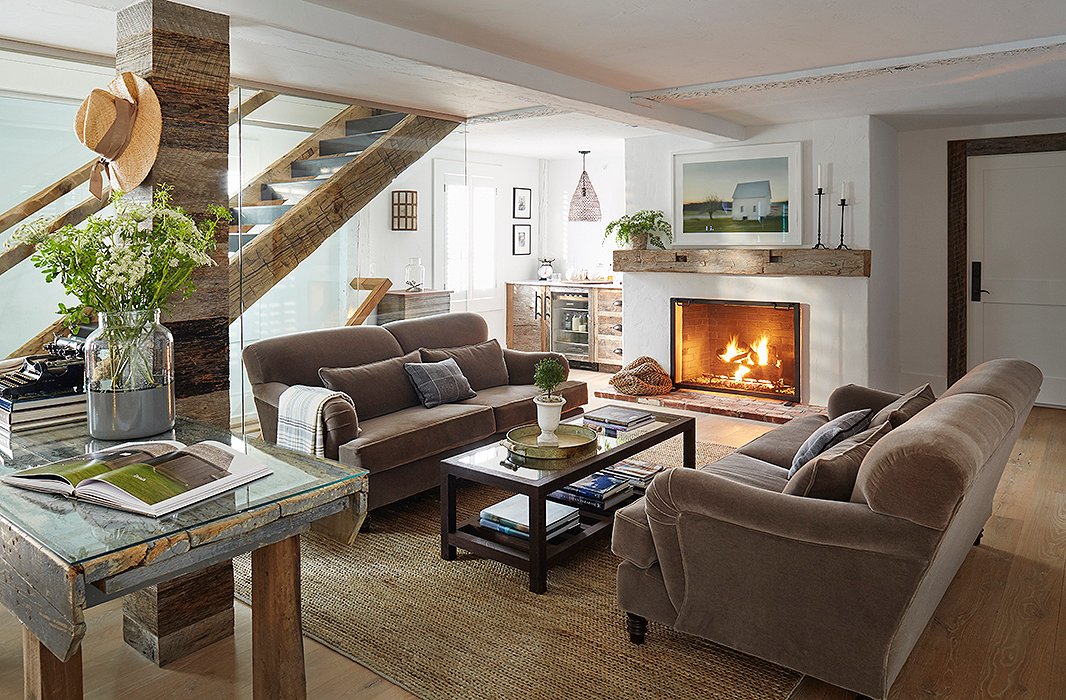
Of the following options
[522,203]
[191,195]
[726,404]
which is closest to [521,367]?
[726,404]

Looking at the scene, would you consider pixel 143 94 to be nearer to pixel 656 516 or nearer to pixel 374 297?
pixel 656 516

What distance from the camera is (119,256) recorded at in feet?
7.09

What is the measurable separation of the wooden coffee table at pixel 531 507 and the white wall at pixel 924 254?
4.20m

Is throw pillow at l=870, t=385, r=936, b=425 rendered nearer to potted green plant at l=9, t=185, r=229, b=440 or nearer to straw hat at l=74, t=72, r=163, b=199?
potted green plant at l=9, t=185, r=229, b=440

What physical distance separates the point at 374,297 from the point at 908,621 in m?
4.17

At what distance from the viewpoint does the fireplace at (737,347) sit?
6.67 metres

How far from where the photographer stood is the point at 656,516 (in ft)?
8.31

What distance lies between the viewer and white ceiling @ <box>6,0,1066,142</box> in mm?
3328

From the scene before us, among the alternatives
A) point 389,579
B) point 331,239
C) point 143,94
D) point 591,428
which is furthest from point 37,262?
point 331,239

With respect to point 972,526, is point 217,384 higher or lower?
higher

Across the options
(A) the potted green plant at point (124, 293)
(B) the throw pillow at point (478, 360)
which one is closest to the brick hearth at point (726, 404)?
(B) the throw pillow at point (478, 360)

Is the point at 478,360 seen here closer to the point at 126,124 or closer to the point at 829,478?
the point at 126,124

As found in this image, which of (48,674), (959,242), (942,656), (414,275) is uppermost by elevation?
(959,242)

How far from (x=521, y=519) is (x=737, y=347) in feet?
13.7
